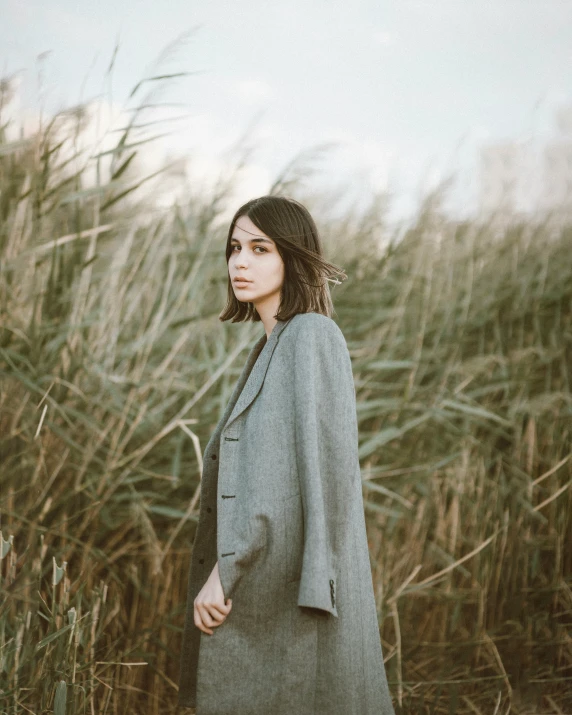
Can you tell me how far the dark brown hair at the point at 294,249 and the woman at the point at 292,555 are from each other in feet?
0.15

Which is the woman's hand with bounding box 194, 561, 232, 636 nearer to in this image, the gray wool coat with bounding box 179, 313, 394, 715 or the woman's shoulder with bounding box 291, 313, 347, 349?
the gray wool coat with bounding box 179, 313, 394, 715

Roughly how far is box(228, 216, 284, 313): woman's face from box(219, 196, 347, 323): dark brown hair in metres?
0.01

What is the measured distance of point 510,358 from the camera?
2.47m

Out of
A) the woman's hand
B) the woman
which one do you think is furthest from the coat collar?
the woman's hand

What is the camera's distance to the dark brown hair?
121 centimetres

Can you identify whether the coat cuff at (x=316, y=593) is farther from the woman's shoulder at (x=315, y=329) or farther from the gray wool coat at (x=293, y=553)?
the woman's shoulder at (x=315, y=329)

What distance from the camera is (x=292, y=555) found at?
41.6 inches

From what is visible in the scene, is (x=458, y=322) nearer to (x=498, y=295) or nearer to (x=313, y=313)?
(x=498, y=295)

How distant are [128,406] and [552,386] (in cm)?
158

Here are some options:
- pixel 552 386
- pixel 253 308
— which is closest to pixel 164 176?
pixel 253 308

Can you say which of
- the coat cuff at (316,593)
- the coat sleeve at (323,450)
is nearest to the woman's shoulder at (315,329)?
the coat sleeve at (323,450)

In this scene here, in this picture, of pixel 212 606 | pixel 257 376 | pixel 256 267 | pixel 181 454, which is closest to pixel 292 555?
pixel 212 606

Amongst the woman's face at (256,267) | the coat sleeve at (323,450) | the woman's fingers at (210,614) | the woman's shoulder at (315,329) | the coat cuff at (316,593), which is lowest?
the woman's fingers at (210,614)

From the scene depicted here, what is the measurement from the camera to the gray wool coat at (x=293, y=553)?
1.04 meters
